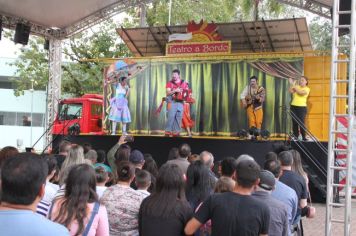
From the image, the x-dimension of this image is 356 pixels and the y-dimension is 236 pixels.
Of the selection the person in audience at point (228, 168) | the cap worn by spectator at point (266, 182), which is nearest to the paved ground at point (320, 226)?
the person in audience at point (228, 168)

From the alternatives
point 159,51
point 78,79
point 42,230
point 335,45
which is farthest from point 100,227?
point 78,79

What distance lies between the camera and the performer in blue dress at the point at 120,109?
1456 cm

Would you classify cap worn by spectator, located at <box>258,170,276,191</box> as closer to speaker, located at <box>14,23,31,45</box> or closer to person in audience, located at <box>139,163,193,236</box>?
person in audience, located at <box>139,163,193,236</box>

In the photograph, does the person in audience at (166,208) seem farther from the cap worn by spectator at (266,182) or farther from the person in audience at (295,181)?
the person in audience at (295,181)

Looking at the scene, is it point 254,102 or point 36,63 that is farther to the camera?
point 36,63

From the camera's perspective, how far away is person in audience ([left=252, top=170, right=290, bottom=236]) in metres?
3.58

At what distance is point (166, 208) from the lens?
11.1ft

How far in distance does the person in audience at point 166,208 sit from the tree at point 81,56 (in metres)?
21.8

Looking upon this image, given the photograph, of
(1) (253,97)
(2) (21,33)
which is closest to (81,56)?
(2) (21,33)

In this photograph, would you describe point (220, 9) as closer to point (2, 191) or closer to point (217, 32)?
point (217, 32)

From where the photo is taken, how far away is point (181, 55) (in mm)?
14734

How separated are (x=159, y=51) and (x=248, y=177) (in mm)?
14123

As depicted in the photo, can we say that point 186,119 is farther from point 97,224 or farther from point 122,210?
point 97,224

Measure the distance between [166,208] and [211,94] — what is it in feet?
37.8
